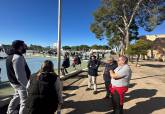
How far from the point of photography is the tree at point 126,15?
38969mm

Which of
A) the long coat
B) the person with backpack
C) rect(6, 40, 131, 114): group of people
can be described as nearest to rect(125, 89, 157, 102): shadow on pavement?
the long coat

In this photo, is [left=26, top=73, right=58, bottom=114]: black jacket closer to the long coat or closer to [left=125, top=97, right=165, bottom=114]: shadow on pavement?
[left=125, top=97, right=165, bottom=114]: shadow on pavement

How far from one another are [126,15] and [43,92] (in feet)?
127

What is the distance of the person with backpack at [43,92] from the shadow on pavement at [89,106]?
312 centimetres

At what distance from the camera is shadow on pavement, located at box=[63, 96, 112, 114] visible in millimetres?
8453

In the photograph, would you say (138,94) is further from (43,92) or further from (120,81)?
(43,92)

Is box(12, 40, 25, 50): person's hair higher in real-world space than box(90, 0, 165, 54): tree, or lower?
lower

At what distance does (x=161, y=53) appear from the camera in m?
68.9

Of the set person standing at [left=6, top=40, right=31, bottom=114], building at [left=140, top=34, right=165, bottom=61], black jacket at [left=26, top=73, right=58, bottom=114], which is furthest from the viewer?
building at [left=140, top=34, right=165, bottom=61]

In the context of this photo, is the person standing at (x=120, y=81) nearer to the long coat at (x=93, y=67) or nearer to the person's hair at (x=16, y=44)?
the person's hair at (x=16, y=44)

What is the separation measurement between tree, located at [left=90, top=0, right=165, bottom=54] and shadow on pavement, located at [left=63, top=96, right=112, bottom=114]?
30214 mm

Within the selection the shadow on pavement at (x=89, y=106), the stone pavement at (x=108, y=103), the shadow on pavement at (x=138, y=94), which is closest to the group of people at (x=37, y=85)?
the shadow on pavement at (x=89, y=106)

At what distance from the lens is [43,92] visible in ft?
16.5

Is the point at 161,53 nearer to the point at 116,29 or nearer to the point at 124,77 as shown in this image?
the point at 116,29
